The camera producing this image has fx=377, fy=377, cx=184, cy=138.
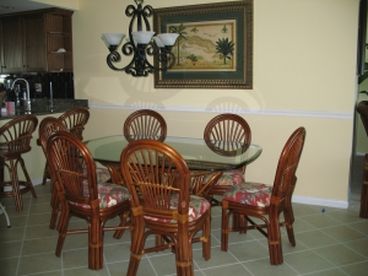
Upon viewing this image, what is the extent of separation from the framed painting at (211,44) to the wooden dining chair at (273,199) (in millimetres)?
1554

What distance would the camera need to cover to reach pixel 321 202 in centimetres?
379

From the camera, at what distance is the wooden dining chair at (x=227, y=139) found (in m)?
3.05

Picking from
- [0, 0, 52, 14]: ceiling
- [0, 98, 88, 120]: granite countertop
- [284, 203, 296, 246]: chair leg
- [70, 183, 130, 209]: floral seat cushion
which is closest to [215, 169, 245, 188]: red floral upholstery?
[284, 203, 296, 246]: chair leg

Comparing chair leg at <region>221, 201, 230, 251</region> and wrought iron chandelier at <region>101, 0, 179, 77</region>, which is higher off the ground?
wrought iron chandelier at <region>101, 0, 179, 77</region>

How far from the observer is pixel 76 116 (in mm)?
4234

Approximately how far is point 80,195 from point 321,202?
96.1 inches

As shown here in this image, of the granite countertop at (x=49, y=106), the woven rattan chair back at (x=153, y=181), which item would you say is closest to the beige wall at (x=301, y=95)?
the granite countertop at (x=49, y=106)

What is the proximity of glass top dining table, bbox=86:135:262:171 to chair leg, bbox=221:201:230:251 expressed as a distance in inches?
12.4

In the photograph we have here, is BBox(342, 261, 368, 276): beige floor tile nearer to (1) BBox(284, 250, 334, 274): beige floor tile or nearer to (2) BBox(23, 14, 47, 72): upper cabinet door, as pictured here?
(1) BBox(284, 250, 334, 274): beige floor tile

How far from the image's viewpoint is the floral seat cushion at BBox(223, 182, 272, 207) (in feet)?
8.50

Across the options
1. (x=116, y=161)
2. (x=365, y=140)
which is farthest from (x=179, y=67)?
(x=365, y=140)

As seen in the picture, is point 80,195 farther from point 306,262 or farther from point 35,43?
point 35,43

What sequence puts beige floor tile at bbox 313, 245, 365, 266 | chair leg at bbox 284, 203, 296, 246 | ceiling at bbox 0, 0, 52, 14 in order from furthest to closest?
ceiling at bbox 0, 0, 52, 14
chair leg at bbox 284, 203, 296, 246
beige floor tile at bbox 313, 245, 365, 266

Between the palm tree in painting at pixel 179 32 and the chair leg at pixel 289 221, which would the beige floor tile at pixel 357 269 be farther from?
the palm tree in painting at pixel 179 32
